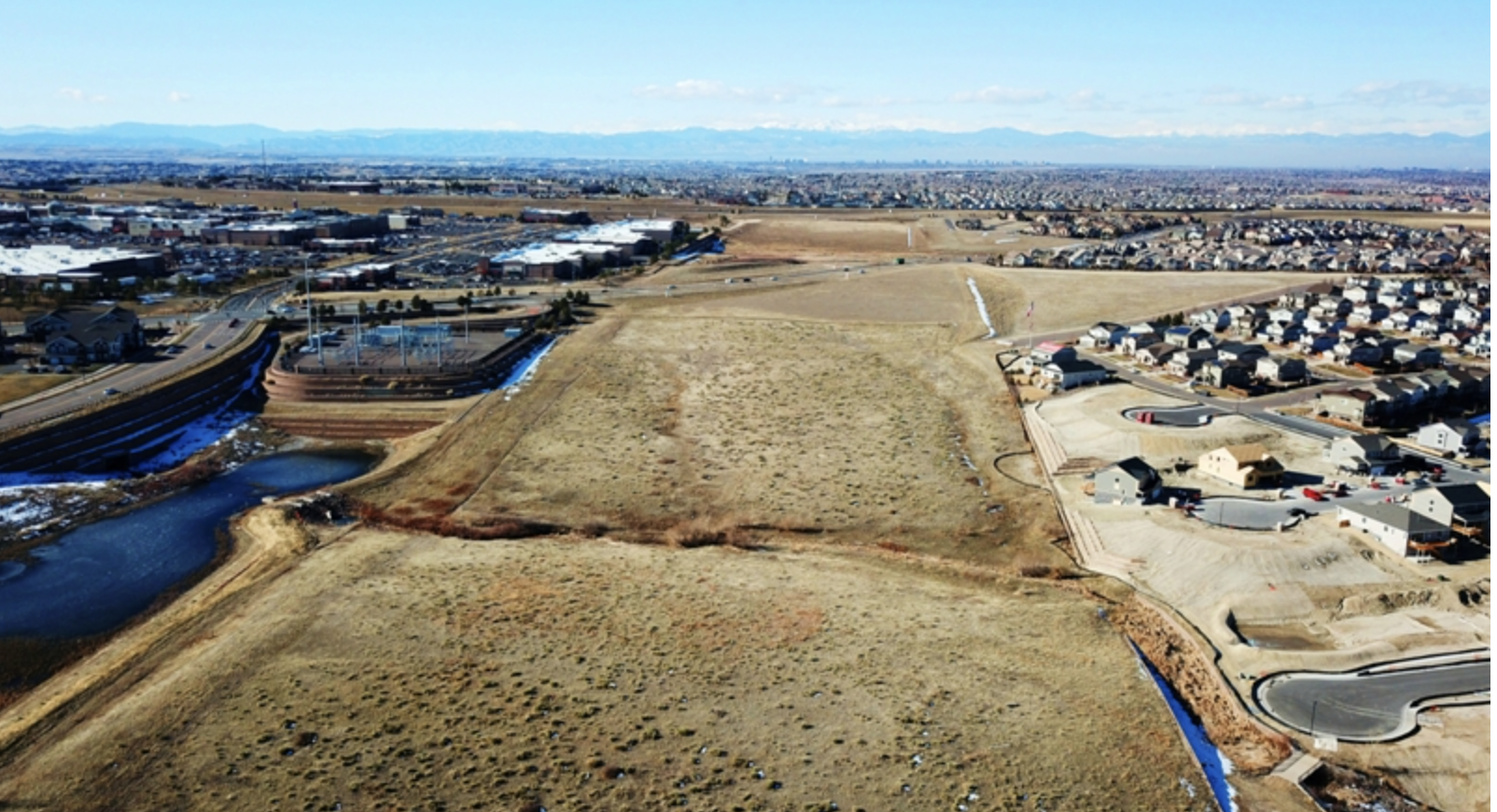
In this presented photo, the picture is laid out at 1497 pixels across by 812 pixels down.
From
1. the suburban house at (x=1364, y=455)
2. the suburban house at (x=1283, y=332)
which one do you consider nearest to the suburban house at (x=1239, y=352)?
the suburban house at (x=1283, y=332)

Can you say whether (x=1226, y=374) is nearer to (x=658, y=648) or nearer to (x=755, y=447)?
(x=755, y=447)

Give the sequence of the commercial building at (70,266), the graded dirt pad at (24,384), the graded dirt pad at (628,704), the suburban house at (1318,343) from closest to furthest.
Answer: the graded dirt pad at (628,704), the graded dirt pad at (24,384), the suburban house at (1318,343), the commercial building at (70,266)

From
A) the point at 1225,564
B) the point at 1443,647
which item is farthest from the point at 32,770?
the point at 1443,647

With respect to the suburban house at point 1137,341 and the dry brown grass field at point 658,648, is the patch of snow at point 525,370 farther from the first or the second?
the suburban house at point 1137,341

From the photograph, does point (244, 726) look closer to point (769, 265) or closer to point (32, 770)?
point (32, 770)

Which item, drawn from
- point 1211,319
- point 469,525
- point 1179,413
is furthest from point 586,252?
point 469,525
